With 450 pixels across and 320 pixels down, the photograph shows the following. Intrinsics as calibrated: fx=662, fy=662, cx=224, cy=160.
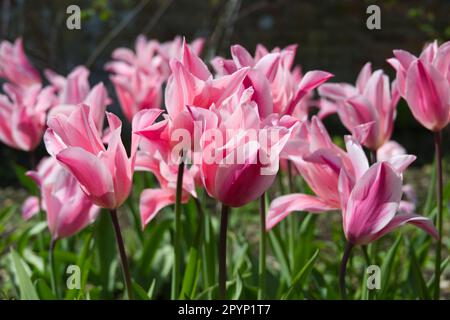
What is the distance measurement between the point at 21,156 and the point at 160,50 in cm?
289

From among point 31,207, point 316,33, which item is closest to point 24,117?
point 31,207

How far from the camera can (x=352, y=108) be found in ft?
4.31

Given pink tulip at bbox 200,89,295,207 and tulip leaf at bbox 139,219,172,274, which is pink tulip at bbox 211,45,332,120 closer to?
pink tulip at bbox 200,89,295,207

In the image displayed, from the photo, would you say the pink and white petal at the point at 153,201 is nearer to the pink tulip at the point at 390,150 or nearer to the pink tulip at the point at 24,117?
the pink tulip at the point at 24,117

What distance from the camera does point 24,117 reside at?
169 centimetres

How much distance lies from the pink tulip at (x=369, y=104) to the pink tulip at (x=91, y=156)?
512 mm

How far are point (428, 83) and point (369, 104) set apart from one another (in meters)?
0.17

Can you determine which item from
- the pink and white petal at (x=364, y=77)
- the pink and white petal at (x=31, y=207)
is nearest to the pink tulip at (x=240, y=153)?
the pink and white petal at (x=364, y=77)

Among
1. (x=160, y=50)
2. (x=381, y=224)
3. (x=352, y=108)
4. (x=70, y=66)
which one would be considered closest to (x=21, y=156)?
(x=70, y=66)

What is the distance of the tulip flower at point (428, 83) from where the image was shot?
114cm

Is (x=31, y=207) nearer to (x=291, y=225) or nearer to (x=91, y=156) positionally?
(x=291, y=225)

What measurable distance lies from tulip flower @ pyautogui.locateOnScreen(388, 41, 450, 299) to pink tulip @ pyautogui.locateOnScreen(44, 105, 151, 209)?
51 centimetres

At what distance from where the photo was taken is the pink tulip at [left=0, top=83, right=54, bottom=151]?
5.54 ft
